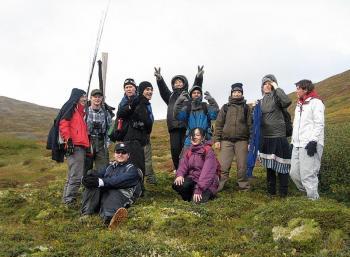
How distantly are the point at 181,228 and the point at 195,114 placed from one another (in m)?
4.76

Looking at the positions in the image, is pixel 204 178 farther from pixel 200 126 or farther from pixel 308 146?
pixel 308 146

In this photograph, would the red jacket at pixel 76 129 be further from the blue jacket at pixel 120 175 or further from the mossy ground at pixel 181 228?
the mossy ground at pixel 181 228

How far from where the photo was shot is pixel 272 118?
14430 mm

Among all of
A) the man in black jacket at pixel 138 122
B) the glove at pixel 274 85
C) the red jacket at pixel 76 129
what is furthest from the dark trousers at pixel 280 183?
the red jacket at pixel 76 129

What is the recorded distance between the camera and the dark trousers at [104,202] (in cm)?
1263

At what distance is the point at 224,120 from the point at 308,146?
3.67 meters

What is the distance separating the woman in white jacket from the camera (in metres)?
12.5

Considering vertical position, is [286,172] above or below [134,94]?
below

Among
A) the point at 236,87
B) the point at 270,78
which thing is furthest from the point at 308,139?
the point at 236,87

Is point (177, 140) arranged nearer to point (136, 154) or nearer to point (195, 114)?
point (195, 114)

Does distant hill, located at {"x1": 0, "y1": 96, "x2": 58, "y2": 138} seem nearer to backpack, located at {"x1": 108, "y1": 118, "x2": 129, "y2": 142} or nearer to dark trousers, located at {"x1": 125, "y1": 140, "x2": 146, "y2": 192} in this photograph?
backpack, located at {"x1": 108, "y1": 118, "x2": 129, "y2": 142}

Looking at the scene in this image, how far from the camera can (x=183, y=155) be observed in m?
14.5

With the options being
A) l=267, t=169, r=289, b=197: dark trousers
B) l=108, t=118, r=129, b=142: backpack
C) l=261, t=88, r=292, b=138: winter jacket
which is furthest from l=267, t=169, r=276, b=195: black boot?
l=108, t=118, r=129, b=142: backpack

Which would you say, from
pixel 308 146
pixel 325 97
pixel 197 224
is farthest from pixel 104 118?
pixel 325 97
